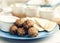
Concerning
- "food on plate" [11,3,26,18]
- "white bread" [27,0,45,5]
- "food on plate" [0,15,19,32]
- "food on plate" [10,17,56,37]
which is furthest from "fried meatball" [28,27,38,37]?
"white bread" [27,0,45,5]

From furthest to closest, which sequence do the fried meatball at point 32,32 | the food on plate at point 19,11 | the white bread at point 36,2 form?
the white bread at point 36,2
the food on plate at point 19,11
the fried meatball at point 32,32

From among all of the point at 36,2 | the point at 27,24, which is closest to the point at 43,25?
the point at 27,24

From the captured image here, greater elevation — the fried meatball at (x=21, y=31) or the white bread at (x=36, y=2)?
the white bread at (x=36, y=2)

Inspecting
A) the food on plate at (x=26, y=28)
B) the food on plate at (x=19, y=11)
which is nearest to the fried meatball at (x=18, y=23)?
the food on plate at (x=26, y=28)

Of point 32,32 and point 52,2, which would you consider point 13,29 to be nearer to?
point 32,32

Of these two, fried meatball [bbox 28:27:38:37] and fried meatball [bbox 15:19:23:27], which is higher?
fried meatball [bbox 15:19:23:27]

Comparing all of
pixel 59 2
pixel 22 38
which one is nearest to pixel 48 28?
pixel 22 38

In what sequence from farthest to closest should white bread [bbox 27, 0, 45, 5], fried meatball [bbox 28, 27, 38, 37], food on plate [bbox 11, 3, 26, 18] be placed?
white bread [bbox 27, 0, 45, 5], food on plate [bbox 11, 3, 26, 18], fried meatball [bbox 28, 27, 38, 37]

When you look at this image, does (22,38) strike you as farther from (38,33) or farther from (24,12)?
(24,12)

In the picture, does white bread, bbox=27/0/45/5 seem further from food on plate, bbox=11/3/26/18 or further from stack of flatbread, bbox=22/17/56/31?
stack of flatbread, bbox=22/17/56/31

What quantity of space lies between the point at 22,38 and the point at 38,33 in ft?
0.28

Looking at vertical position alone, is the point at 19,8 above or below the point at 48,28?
above

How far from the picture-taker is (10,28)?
0.71 meters

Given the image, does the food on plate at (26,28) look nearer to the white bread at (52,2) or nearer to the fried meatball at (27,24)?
the fried meatball at (27,24)
